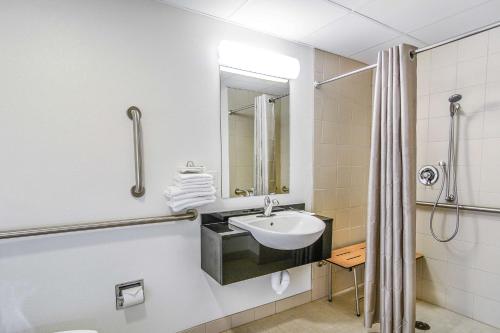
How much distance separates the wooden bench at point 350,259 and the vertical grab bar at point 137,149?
4.96 feet

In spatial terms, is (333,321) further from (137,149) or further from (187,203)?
(137,149)

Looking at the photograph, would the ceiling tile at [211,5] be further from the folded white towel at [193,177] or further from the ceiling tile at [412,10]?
the folded white towel at [193,177]

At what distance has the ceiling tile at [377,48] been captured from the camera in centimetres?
204

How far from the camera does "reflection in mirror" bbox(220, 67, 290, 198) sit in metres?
1.82

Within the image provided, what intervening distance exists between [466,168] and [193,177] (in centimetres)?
199

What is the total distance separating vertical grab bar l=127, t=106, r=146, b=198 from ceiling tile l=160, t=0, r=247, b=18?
665 millimetres

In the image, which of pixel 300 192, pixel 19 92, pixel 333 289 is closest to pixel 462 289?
pixel 333 289

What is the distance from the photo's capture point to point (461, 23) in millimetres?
1800

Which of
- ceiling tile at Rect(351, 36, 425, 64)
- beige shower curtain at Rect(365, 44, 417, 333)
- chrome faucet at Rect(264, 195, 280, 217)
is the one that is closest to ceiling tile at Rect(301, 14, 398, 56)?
ceiling tile at Rect(351, 36, 425, 64)

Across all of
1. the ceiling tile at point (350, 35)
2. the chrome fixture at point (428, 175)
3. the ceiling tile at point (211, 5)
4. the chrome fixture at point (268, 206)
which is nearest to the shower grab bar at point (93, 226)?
the chrome fixture at point (268, 206)

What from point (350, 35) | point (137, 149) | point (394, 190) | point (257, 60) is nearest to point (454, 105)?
point (350, 35)

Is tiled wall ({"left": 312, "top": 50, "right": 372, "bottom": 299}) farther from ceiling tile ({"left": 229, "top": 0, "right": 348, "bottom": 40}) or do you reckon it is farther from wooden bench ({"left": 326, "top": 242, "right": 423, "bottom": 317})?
ceiling tile ({"left": 229, "top": 0, "right": 348, "bottom": 40})

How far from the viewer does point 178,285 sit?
5.40 feet

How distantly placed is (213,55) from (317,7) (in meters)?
0.69
